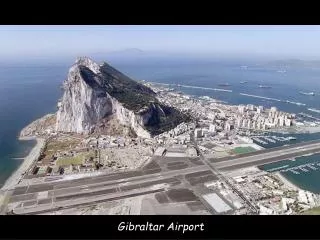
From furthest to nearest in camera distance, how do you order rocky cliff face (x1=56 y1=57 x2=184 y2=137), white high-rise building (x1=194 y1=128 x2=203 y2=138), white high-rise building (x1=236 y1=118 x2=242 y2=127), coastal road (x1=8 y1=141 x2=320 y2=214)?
white high-rise building (x1=236 y1=118 x2=242 y2=127)
white high-rise building (x1=194 y1=128 x2=203 y2=138)
rocky cliff face (x1=56 y1=57 x2=184 y2=137)
coastal road (x1=8 y1=141 x2=320 y2=214)

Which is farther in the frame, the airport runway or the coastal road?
the airport runway

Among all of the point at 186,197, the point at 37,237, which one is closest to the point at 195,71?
the point at 186,197

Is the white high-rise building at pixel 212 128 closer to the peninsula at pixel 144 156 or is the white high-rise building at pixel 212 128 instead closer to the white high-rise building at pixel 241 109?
the peninsula at pixel 144 156

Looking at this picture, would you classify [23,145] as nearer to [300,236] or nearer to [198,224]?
[198,224]

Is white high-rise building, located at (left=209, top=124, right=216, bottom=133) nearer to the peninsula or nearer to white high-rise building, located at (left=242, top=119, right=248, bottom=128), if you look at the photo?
the peninsula

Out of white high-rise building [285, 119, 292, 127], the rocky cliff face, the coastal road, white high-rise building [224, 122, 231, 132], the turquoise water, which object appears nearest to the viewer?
the coastal road

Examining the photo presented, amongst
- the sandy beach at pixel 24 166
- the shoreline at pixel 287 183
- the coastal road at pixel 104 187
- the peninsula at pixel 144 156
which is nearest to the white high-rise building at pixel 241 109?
the peninsula at pixel 144 156

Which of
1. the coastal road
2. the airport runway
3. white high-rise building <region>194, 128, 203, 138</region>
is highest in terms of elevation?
white high-rise building <region>194, 128, 203, 138</region>

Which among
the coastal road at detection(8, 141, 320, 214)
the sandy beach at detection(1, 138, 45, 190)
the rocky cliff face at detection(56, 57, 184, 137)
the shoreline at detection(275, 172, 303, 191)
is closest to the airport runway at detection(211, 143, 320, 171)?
the coastal road at detection(8, 141, 320, 214)
